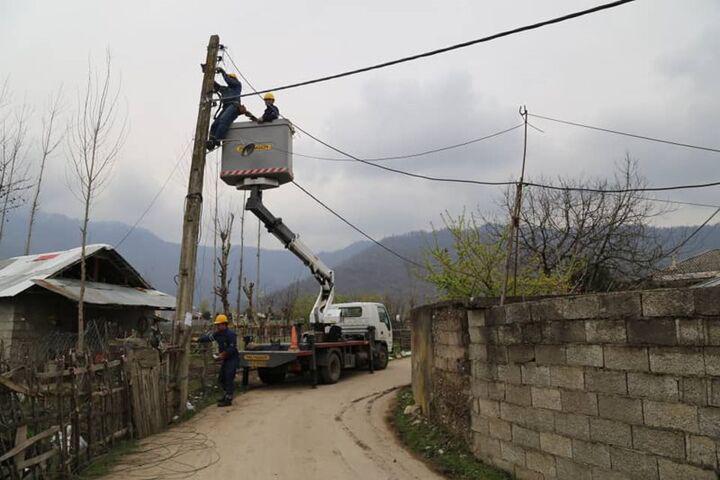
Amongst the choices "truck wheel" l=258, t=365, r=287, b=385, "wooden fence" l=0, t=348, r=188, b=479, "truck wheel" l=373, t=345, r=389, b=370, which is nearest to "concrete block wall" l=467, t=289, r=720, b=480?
"wooden fence" l=0, t=348, r=188, b=479

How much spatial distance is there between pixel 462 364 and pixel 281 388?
7.38m

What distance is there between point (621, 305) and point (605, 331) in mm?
310

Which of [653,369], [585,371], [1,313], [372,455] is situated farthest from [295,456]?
[1,313]

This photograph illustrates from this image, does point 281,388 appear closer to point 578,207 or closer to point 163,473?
point 163,473

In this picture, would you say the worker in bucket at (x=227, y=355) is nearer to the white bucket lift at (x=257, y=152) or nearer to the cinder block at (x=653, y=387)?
the white bucket lift at (x=257, y=152)

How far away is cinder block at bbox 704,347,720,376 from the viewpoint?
150 inches

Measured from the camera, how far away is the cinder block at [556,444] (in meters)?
5.08

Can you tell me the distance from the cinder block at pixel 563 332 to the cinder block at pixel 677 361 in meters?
0.79

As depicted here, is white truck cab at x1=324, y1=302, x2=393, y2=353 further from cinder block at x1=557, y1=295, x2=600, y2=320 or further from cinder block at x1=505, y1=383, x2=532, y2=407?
cinder block at x1=557, y1=295, x2=600, y2=320

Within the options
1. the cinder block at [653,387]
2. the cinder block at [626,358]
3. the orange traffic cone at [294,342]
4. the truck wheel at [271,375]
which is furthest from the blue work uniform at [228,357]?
the cinder block at [653,387]

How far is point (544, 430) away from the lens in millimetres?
5402

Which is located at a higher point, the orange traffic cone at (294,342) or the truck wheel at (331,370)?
the orange traffic cone at (294,342)

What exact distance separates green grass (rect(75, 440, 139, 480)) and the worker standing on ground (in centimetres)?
718

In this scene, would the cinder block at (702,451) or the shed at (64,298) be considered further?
the shed at (64,298)
